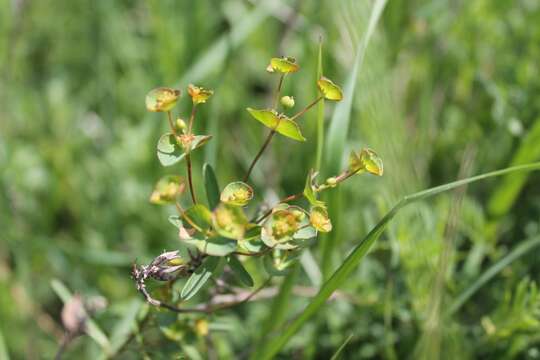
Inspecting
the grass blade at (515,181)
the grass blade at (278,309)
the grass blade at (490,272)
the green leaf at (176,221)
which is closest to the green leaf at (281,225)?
the green leaf at (176,221)

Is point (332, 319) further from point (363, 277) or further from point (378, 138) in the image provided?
point (378, 138)

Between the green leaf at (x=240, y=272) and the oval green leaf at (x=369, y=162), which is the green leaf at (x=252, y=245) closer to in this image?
the green leaf at (x=240, y=272)

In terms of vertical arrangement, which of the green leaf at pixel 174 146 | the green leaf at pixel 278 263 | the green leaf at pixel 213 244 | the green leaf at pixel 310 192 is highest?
the green leaf at pixel 174 146

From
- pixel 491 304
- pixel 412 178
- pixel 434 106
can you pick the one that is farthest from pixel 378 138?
pixel 434 106

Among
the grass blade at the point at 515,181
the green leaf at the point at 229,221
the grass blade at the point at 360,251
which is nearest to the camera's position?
the green leaf at the point at 229,221

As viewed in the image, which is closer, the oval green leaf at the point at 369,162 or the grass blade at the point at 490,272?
the oval green leaf at the point at 369,162

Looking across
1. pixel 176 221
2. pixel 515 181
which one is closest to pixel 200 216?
pixel 176 221

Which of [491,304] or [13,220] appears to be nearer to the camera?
[491,304]

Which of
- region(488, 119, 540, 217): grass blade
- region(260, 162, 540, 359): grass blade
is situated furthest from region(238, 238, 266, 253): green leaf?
region(488, 119, 540, 217): grass blade
